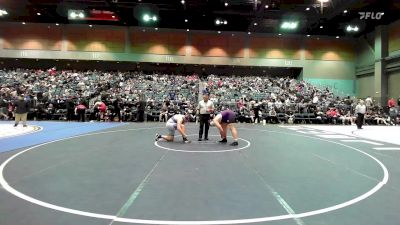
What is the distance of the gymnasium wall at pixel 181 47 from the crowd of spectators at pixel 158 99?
296cm

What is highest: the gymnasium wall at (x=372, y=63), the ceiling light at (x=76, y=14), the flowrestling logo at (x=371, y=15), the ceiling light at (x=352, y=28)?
the ceiling light at (x=76, y=14)

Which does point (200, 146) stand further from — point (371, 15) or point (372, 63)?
point (372, 63)

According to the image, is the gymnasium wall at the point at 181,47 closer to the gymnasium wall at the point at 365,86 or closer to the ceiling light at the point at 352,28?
the gymnasium wall at the point at 365,86

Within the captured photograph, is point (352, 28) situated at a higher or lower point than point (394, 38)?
higher

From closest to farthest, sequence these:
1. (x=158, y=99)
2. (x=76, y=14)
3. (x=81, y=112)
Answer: (x=81, y=112)
(x=158, y=99)
(x=76, y=14)

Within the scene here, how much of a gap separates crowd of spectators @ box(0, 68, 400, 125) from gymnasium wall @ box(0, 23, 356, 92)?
2964mm

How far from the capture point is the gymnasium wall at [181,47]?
32.3 metres

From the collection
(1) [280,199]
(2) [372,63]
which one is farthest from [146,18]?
(1) [280,199]

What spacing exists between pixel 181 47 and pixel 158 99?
A: 1155 cm

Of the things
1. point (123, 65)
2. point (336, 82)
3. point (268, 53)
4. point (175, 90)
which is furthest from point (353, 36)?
point (123, 65)

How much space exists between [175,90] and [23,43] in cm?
1743

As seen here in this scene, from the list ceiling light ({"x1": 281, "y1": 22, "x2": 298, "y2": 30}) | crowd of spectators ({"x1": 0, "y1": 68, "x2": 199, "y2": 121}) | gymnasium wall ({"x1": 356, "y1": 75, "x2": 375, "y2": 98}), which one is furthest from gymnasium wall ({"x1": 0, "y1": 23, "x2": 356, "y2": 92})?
ceiling light ({"x1": 281, "y1": 22, "x2": 298, "y2": 30})

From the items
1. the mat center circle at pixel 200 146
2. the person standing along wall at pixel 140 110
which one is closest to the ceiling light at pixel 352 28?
the person standing along wall at pixel 140 110

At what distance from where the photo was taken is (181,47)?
3347 centimetres
